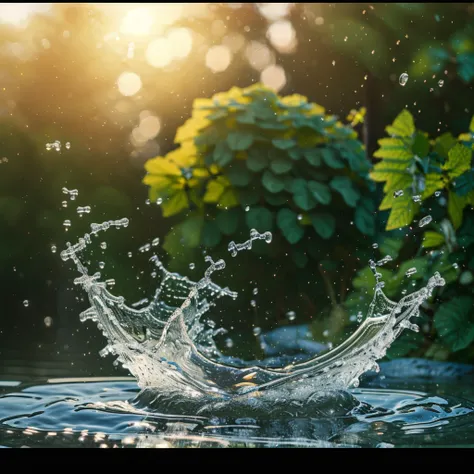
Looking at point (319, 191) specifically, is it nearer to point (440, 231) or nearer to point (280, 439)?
point (440, 231)

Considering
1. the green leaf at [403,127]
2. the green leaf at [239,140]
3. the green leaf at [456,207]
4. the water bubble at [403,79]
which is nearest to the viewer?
the green leaf at [456,207]

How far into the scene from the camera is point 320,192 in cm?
346

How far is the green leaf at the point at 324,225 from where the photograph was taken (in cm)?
349

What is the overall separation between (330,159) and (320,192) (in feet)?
0.55

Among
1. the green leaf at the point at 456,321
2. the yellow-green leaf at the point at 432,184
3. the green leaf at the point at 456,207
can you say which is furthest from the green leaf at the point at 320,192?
the green leaf at the point at 456,321

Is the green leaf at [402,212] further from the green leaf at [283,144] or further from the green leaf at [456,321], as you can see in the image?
the green leaf at [283,144]

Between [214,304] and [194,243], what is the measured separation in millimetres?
403

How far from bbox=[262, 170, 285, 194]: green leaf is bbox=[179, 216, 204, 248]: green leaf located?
1.25 ft

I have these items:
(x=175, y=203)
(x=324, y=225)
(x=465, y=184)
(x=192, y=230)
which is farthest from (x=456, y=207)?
(x=175, y=203)

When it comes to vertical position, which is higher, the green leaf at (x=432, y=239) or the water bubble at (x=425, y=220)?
the water bubble at (x=425, y=220)

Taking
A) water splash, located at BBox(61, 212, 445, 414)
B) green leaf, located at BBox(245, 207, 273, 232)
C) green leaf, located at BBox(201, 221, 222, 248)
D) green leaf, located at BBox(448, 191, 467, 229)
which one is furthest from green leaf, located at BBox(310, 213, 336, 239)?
water splash, located at BBox(61, 212, 445, 414)

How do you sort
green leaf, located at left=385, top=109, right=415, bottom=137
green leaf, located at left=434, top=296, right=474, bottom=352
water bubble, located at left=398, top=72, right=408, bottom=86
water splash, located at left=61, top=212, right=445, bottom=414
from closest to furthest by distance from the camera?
1. water splash, located at left=61, top=212, right=445, bottom=414
2. green leaf, located at left=434, top=296, right=474, bottom=352
3. green leaf, located at left=385, top=109, right=415, bottom=137
4. water bubble, located at left=398, top=72, right=408, bottom=86

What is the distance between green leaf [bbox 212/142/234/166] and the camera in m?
3.50

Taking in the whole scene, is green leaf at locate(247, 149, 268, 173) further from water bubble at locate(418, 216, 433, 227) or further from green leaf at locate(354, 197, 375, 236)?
water bubble at locate(418, 216, 433, 227)
